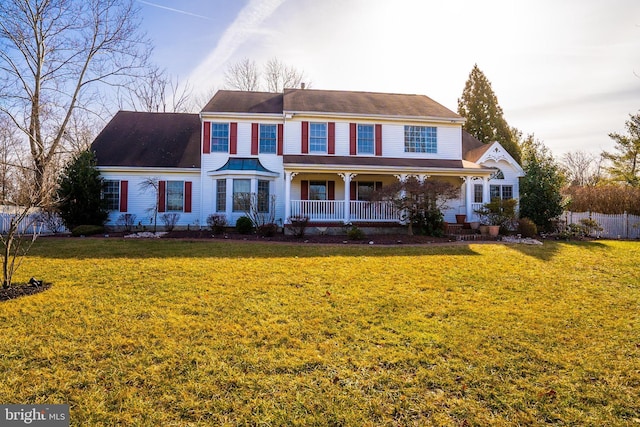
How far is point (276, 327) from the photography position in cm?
446

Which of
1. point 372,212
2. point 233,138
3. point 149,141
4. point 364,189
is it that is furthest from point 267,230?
point 149,141

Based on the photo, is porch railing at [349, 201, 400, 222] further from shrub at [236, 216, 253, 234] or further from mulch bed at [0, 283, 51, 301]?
mulch bed at [0, 283, 51, 301]

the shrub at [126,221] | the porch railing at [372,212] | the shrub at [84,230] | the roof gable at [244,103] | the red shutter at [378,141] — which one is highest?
the roof gable at [244,103]

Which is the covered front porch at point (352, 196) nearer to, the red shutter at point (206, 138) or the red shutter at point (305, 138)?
the red shutter at point (305, 138)

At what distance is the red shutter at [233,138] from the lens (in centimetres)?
1708

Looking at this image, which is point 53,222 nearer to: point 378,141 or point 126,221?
point 126,221

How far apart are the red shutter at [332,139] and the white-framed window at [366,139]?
1.37 m

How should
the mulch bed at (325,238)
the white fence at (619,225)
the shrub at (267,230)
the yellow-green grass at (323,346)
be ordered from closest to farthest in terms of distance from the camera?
the yellow-green grass at (323,346)
the mulch bed at (325,238)
the shrub at (267,230)
the white fence at (619,225)

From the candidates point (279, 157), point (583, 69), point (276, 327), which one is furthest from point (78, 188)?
point (583, 69)

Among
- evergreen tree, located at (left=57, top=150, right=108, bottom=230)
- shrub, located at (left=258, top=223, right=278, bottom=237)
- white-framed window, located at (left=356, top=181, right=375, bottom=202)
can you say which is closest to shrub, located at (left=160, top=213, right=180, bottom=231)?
evergreen tree, located at (left=57, top=150, right=108, bottom=230)

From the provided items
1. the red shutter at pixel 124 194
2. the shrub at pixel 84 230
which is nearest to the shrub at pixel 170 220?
the red shutter at pixel 124 194

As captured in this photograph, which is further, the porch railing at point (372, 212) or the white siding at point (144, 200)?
the white siding at point (144, 200)

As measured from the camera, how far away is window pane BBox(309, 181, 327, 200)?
1767 centimetres

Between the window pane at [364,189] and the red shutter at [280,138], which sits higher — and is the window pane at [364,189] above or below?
below
